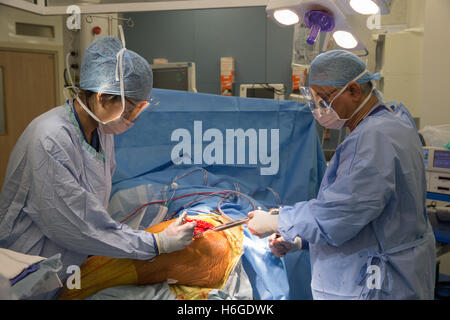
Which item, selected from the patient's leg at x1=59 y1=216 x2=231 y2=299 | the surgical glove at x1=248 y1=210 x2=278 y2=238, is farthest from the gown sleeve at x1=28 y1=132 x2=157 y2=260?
the surgical glove at x1=248 y1=210 x2=278 y2=238

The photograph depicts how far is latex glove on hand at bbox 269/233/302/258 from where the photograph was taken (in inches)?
61.0

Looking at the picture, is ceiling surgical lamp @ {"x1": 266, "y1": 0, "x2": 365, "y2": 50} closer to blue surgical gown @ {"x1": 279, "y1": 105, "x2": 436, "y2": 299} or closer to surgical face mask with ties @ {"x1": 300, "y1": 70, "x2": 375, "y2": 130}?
surgical face mask with ties @ {"x1": 300, "y1": 70, "x2": 375, "y2": 130}

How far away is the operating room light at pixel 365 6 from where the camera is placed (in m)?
1.45

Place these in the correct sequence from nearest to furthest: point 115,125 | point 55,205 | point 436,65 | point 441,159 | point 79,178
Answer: point 55,205
point 79,178
point 115,125
point 441,159
point 436,65

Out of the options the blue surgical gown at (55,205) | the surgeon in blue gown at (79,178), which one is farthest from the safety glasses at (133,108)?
the blue surgical gown at (55,205)

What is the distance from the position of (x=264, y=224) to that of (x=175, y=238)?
1.12ft

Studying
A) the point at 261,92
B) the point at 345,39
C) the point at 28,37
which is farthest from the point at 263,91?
the point at 28,37

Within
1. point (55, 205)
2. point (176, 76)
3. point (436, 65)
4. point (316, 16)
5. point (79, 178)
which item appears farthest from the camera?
point (436, 65)

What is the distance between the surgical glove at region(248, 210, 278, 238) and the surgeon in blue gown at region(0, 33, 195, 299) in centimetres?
24

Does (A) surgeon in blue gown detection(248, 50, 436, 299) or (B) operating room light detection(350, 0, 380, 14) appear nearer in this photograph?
(A) surgeon in blue gown detection(248, 50, 436, 299)

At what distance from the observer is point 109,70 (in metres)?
1.39

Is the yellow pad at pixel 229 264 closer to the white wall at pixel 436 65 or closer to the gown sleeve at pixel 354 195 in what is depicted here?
the gown sleeve at pixel 354 195

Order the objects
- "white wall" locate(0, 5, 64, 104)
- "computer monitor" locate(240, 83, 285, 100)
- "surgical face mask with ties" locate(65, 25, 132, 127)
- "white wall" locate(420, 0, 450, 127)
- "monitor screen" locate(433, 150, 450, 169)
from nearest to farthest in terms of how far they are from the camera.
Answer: "surgical face mask with ties" locate(65, 25, 132, 127), "monitor screen" locate(433, 150, 450, 169), "white wall" locate(420, 0, 450, 127), "computer monitor" locate(240, 83, 285, 100), "white wall" locate(0, 5, 64, 104)

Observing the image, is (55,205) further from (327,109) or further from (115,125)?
(327,109)
